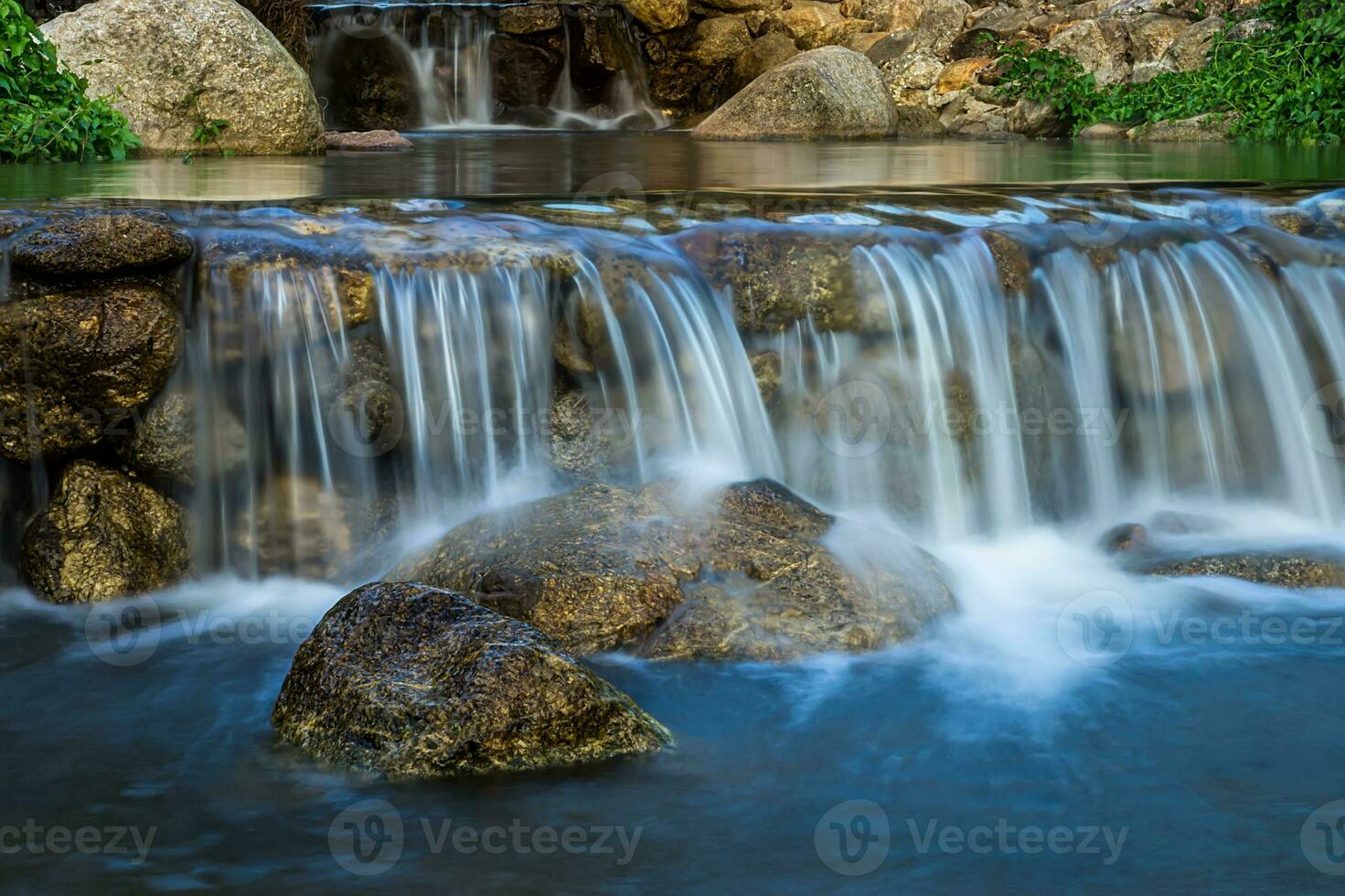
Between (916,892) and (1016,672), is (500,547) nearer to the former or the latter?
(1016,672)

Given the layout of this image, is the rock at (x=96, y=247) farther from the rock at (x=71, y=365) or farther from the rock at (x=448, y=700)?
the rock at (x=448, y=700)

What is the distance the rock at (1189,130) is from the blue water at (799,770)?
9.27 m

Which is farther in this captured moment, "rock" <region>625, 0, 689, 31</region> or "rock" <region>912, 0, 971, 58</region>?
"rock" <region>625, 0, 689, 31</region>

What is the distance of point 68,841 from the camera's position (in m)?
2.93

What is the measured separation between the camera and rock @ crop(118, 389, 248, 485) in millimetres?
4586

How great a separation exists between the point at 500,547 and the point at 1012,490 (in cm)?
202

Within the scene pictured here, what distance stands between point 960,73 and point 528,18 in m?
5.07

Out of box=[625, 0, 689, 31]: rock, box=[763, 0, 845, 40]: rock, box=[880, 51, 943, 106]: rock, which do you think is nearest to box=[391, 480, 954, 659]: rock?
box=[880, 51, 943, 106]: rock

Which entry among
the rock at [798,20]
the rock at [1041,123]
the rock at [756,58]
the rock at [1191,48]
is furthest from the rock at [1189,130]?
the rock at [798,20]

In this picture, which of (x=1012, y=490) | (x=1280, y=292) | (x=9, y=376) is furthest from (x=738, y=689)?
(x=1280, y=292)

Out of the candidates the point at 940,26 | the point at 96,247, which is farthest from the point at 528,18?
the point at 96,247

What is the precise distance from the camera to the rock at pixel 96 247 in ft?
14.5

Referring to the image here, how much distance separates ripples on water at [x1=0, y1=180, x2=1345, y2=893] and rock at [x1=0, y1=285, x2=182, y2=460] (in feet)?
0.73

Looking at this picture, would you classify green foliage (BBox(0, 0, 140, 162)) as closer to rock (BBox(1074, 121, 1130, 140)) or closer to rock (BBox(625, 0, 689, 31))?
rock (BBox(1074, 121, 1130, 140))
